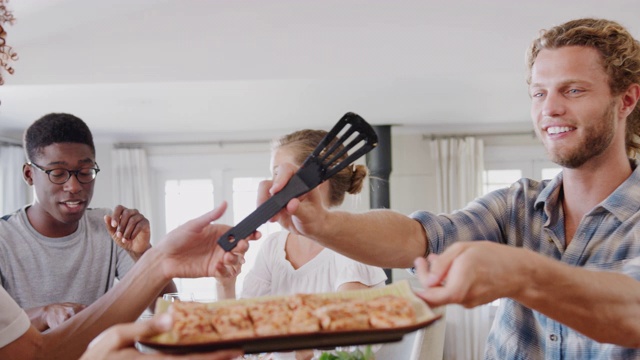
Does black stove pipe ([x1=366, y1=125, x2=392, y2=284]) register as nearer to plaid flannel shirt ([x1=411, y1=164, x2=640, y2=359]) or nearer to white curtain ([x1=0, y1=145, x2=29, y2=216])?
white curtain ([x1=0, y1=145, x2=29, y2=216])

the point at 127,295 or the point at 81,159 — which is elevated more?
the point at 81,159

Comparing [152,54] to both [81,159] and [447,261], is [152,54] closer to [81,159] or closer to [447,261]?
[81,159]

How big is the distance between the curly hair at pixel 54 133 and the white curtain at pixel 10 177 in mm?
4248

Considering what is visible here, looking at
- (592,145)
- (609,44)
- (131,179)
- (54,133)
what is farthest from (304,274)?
(131,179)

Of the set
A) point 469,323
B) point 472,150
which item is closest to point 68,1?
point 472,150

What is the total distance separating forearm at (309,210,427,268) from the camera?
5.43 feet

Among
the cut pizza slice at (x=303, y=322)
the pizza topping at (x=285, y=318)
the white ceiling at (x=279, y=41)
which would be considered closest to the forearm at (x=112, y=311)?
the pizza topping at (x=285, y=318)

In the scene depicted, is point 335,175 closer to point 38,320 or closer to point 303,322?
point 38,320

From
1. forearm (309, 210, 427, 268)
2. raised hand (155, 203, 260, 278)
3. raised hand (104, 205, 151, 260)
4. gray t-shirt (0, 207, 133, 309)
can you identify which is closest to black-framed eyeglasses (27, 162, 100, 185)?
gray t-shirt (0, 207, 133, 309)

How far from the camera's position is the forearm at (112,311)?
1.67 meters

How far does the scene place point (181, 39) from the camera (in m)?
4.62

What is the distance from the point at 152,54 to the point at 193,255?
332 centimetres

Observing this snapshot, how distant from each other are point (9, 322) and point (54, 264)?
1.07m

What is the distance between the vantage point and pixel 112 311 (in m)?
1.72
